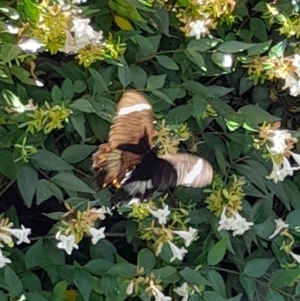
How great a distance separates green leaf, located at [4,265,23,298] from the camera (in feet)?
4.07

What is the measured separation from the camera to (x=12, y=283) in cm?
124

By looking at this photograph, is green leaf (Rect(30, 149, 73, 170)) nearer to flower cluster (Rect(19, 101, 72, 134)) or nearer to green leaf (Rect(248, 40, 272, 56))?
flower cluster (Rect(19, 101, 72, 134))

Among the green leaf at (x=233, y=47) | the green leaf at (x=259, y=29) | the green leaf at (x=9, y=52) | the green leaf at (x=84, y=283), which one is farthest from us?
the green leaf at (x=259, y=29)

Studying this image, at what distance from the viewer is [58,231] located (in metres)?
1.27

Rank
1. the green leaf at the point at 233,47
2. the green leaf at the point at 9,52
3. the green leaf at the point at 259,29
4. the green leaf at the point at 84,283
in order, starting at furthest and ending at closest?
the green leaf at the point at 259,29 → the green leaf at the point at 233,47 → the green leaf at the point at 84,283 → the green leaf at the point at 9,52

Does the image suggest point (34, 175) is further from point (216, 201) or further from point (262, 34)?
point (262, 34)

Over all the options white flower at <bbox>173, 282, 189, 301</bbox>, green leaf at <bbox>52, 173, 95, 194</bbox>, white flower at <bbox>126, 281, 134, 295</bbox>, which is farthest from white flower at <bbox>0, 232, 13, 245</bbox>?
white flower at <bbox>173, 282, 189, 301</bbox>

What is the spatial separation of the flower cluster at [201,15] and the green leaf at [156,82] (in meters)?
0.10

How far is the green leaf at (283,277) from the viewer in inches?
56.3

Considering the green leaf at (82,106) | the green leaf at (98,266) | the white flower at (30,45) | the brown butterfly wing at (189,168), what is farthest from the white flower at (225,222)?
the white flower at (30,45)

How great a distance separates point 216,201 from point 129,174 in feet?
→ 0.63

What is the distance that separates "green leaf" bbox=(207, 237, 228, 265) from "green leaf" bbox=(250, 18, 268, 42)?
43 cm

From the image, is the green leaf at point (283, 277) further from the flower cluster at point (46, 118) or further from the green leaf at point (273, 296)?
the flower cluster at point (46, 118)

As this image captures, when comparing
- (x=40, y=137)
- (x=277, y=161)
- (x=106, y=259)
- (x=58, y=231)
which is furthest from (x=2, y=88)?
(x=277, y=161)
